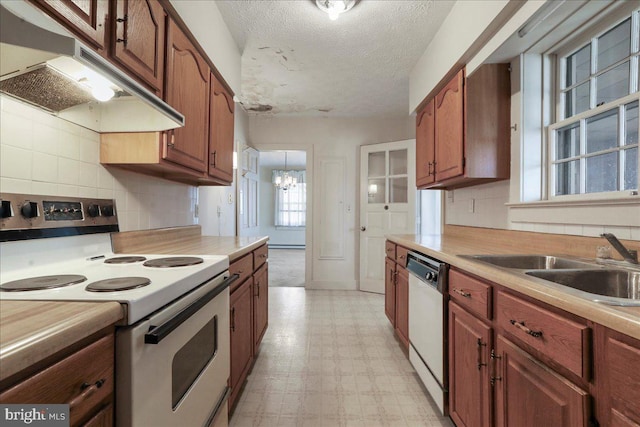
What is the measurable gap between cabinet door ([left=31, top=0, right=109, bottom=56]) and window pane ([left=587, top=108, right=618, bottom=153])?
224 centimetres

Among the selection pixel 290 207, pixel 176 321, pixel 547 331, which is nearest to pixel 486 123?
pixel 547 331

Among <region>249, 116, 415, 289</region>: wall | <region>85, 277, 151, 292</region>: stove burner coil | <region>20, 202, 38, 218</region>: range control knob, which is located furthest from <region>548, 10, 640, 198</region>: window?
<region>249, 116, 415, 289</region>: wall

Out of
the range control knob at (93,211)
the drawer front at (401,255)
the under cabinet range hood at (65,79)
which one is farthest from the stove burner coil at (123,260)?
the drawer front at (401,255)

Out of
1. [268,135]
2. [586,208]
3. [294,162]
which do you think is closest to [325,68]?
[268,135]

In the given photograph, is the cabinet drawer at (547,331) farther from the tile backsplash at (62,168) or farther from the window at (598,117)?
the tile backsplash at (62,168)

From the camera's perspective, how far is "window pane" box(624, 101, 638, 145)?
1354 mm

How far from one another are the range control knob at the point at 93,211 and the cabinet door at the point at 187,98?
38 cm

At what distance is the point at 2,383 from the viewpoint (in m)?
0.45

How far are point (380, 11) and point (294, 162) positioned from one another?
21.6 feet

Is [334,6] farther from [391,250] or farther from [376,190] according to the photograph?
[376,190]

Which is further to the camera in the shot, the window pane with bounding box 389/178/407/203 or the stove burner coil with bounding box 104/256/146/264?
the window pane with bounding box 389/178/407/203

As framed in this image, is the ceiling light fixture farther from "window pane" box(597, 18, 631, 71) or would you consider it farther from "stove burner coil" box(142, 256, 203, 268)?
"stove burner coil" box(142, 256, 203, 268)

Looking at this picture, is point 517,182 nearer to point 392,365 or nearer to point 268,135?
point 392,365

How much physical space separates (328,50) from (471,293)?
2339 millimetres
